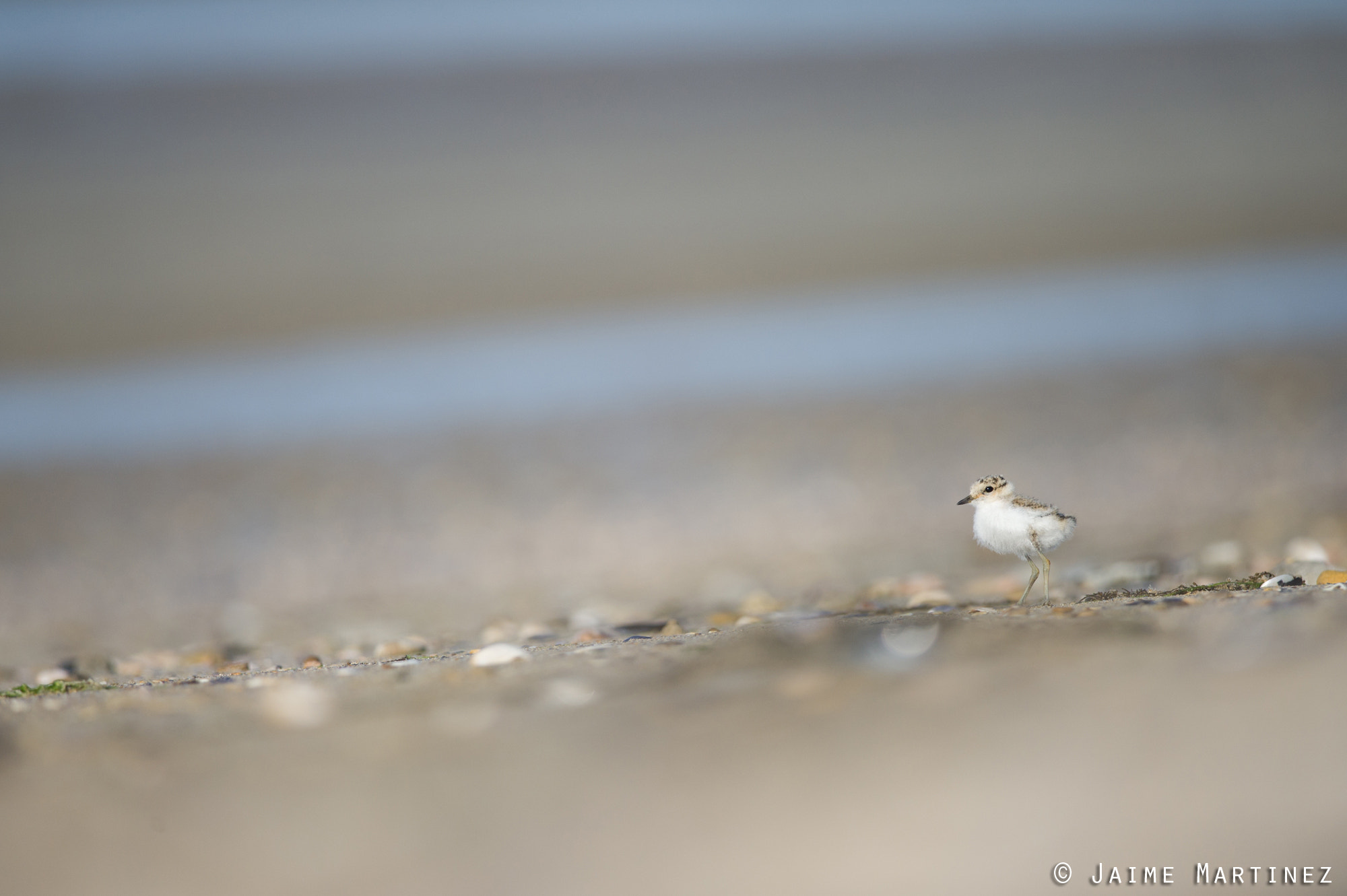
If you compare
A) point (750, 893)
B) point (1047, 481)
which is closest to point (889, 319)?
point (1047, 481)

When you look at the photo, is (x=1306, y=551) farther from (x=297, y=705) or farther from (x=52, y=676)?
(x=52, y=676)

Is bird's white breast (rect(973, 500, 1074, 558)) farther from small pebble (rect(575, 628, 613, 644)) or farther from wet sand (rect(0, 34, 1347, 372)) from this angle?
wet sand (rect(0, 34, 1347, 372))

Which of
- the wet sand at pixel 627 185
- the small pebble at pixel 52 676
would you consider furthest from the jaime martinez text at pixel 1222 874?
the wet sand at pixel 627 185

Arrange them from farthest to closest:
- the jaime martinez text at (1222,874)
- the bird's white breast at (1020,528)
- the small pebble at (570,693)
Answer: the bird's white breast at (1020,528), the small pebble at (570,693), the jaime martinez text at (1222,874)

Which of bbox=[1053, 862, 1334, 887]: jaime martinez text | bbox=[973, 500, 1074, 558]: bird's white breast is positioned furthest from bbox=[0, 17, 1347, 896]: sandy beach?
bbox=[973, 500, 1074, 558]: bird's white breast

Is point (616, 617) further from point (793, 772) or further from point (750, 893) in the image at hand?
point (750, 893)

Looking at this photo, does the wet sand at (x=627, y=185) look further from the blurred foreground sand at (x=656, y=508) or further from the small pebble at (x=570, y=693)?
the small pebble at (x=570, y=693)

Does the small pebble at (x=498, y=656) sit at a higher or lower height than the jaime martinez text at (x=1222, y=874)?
higher
